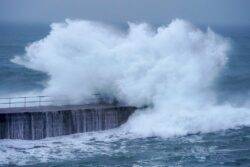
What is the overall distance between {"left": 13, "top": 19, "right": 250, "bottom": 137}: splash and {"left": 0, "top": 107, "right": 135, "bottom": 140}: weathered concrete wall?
38.5 inches

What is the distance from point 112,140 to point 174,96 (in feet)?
20.7

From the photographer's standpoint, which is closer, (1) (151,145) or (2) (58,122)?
(1) (151,145)

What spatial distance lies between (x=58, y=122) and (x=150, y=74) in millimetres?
6778

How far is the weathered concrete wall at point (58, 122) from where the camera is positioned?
27531 mm

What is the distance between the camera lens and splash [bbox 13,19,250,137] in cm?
3018

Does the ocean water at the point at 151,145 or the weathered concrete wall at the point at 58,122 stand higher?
the weathered concrete wall at the point at 58,122

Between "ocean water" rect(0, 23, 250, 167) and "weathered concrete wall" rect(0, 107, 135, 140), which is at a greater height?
"weathered concrete wall" rect(0, 107, 135, 140)

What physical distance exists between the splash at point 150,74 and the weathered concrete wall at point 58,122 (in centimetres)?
98

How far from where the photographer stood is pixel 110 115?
29.6 metres

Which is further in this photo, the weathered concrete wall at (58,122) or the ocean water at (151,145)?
the weathered concrete wall at (58,122)

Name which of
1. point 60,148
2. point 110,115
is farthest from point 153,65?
point 60,148

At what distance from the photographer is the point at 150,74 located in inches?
1246

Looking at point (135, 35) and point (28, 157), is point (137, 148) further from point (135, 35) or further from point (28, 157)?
point (135, 35)

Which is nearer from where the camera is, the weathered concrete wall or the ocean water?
the ocean water
